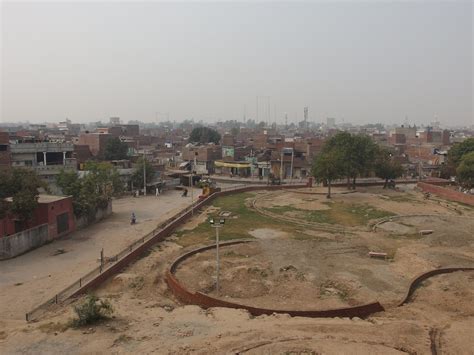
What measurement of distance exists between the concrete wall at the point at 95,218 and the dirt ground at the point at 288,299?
817 cm

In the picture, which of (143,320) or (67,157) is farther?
(67,157)

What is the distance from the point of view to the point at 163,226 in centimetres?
3206

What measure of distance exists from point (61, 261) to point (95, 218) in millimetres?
10873

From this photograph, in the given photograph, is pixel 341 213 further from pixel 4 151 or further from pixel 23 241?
pixel 4 151

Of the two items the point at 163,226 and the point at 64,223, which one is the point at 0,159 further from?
the point at 163,226

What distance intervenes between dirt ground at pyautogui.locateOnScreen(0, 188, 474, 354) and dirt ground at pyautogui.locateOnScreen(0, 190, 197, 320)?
2.15 metres

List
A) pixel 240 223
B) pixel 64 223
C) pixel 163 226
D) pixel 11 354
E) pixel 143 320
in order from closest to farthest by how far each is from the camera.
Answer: pixel 11 354 → pixel 143 320 → pixel 64 223 → pixel 163 226 → pixel 240 223

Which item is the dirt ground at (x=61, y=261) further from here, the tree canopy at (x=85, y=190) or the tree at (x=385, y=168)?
the tree at (x=385, y=168)

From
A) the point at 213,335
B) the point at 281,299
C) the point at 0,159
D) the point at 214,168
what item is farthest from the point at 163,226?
the point at 214,168

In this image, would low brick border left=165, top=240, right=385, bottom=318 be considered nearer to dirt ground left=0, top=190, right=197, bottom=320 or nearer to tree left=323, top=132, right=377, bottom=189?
dirt ground left=0, top=190, right=197, bottom=320

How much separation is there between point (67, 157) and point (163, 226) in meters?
22.8

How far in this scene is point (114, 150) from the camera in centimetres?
6994

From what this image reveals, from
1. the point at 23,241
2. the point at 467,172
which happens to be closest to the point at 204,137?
the point at 467,172

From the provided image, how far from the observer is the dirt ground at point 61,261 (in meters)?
18.8
